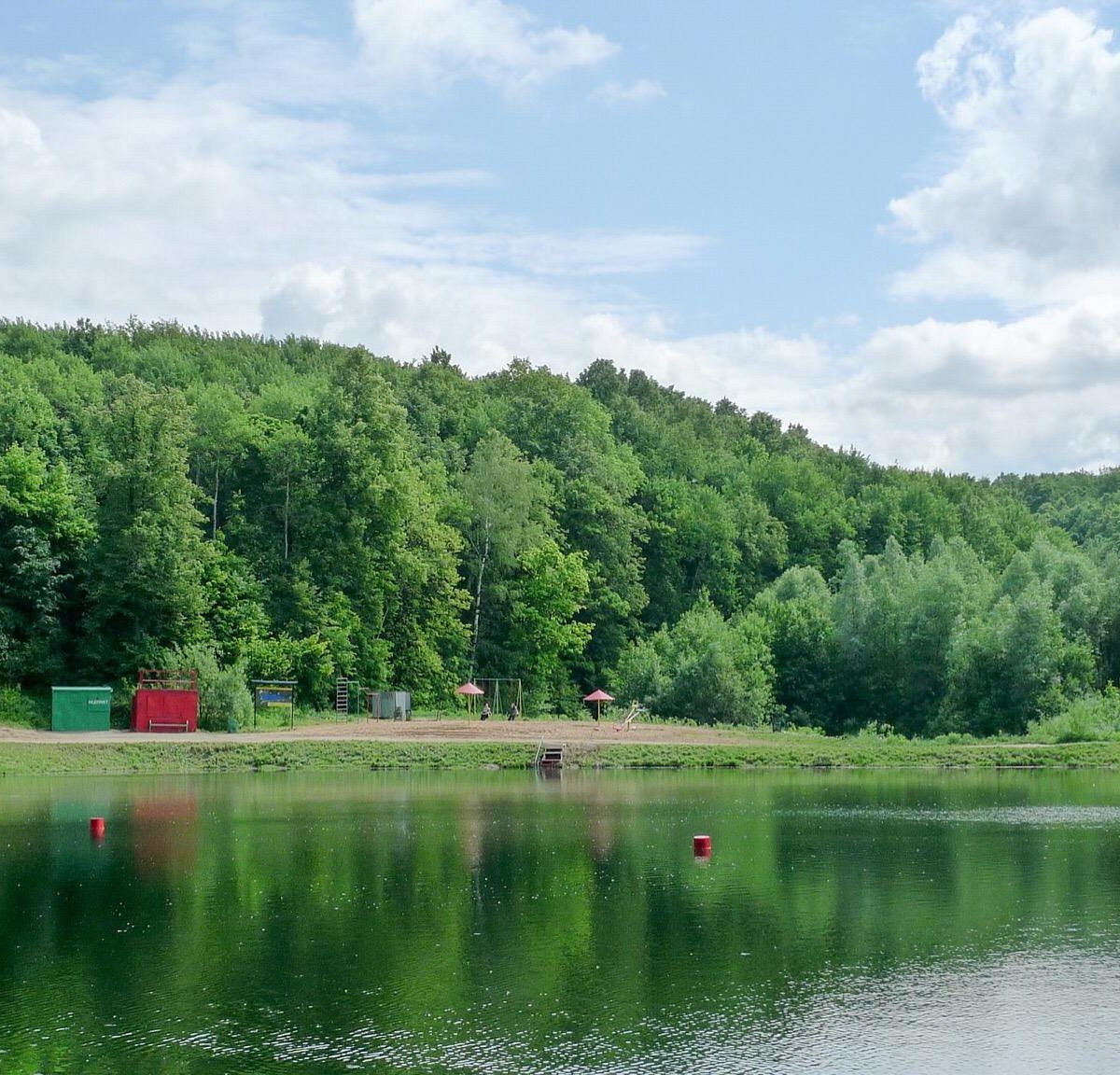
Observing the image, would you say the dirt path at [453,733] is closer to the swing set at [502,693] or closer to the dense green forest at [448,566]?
the dense green forest at [448,566]

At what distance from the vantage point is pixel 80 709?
63062mm

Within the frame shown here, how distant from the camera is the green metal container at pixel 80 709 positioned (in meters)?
62.6

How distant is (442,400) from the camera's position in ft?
364

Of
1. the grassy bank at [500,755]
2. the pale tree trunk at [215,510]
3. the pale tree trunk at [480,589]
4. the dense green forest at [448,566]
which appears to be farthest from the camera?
the pale tree trunk at [480,589]

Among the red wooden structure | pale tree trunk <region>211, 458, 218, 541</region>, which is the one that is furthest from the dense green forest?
the red wooden structure

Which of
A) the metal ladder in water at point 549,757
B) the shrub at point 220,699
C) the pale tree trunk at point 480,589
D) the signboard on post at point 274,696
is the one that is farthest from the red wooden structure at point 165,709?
the pale tree trunk at point 480,589

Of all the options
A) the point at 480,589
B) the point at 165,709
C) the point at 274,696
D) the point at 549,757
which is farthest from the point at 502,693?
the point at 549,757

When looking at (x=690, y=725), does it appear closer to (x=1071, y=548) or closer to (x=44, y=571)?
(x=44, y=571)

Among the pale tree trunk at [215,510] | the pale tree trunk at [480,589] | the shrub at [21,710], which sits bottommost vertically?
the shrub at [21,710]

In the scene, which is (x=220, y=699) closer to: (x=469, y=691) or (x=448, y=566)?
(x=469, y=691)

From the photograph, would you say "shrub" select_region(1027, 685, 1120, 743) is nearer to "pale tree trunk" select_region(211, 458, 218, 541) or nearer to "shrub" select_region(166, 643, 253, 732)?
"shrub" select_region(166, 643, 253, 732)

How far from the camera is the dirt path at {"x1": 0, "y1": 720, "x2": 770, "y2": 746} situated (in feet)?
192

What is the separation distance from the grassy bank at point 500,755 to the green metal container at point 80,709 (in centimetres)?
805

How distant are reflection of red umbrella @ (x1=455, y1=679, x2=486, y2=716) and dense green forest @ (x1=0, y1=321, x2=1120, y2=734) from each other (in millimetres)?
1774
